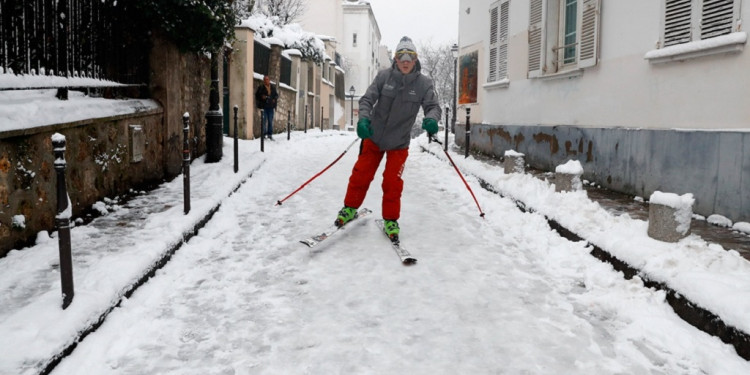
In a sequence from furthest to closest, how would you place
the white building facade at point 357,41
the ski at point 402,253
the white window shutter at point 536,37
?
the white building facade at point 357,41 < the white window shutter at point 536,37 < the ski at point 402,253

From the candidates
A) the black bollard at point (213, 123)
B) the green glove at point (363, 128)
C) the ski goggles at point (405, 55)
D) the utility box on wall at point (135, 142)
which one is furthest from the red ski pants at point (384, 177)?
the black bollard at point (213, 123)

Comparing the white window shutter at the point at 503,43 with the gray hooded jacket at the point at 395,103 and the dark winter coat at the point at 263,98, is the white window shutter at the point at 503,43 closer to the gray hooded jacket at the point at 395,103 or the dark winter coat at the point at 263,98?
the dark winter coat at the point at 263,98

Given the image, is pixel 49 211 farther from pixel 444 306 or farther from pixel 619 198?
pixel 619 198

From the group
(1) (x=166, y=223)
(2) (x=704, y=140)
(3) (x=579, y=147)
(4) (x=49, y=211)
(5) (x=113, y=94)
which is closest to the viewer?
(4) (x=49, y=211)

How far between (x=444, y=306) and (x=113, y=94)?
5.19 m

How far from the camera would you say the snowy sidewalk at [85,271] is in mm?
2750

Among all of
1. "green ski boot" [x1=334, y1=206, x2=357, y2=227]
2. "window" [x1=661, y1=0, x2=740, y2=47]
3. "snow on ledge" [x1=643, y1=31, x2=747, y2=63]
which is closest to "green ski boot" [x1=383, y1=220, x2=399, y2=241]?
"green ski boot" [x1=334, y1=206, x2=357, y2=227]

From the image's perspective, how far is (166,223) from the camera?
527cm

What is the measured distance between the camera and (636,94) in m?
7.38

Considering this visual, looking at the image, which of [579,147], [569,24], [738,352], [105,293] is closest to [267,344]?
[105,293]

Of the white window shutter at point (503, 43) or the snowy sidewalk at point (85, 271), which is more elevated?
the white window shutter at point (503, 43)

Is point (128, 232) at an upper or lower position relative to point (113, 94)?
lower

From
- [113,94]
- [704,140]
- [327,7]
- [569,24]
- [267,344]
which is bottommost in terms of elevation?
[267,344]

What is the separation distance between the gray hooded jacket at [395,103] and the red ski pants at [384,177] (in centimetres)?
10
